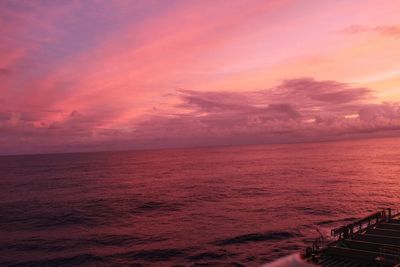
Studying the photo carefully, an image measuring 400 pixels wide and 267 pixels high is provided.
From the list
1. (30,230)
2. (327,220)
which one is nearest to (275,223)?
(327,220)

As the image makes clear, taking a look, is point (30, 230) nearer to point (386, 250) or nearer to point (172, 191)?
point (172, 191)

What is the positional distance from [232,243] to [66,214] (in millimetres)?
38431

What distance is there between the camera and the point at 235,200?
240 ft

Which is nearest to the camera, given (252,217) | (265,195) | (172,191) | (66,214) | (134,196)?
(252,217)

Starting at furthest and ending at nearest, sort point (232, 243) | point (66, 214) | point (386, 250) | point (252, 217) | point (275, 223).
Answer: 1. point (66, 214)
2. point (252, 217)
3. point (275, 223)
4. point (232, 243)
5. point (386, 250)

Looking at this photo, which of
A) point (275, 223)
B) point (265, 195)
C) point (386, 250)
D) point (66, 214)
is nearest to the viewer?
point (386, 250)

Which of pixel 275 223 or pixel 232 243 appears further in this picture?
pixel 275 223

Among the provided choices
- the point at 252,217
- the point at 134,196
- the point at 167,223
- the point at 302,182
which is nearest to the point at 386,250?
the point at 252,217

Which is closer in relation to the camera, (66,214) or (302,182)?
(66,214)

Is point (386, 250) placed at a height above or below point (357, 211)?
above

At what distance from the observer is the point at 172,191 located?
92812mm

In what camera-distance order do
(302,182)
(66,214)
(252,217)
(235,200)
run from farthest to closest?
1. (302,182)
2. (235,200)
3. (66,214)
4. (252,217)

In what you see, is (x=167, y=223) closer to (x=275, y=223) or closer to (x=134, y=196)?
(x=275, y=223)

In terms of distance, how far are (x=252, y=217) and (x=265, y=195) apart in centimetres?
2291
